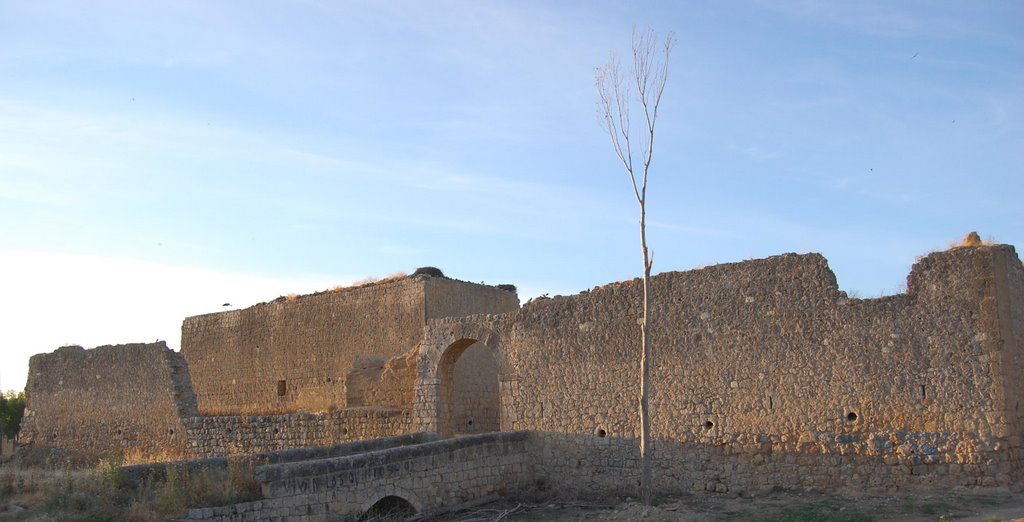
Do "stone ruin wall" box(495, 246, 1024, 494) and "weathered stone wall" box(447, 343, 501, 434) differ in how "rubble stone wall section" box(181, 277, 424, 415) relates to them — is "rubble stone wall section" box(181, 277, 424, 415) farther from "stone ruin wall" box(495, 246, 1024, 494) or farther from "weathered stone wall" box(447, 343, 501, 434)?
"stone ruin wall" box(495, 246, 1024, 494)

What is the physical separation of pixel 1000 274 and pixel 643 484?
5.02 metres

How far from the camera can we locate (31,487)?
478 inches

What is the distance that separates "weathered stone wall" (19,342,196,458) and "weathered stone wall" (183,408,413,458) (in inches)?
28.5

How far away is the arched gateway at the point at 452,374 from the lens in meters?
14.9

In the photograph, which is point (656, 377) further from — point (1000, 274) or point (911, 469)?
point (1000, 274)

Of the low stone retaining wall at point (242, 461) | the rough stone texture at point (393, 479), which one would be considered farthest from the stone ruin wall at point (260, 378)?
the rough stone texture at point (393, 479)

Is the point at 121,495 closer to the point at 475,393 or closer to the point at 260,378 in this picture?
the point at 475,393

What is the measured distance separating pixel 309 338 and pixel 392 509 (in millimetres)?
9349

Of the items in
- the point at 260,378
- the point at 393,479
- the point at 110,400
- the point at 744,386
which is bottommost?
the point at 393,479

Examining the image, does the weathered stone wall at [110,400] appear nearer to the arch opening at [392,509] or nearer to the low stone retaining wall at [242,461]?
the low stone retaining wall at [242,461]

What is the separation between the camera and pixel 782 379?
38.5 ft

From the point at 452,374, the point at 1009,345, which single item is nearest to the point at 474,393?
the point at 452,374

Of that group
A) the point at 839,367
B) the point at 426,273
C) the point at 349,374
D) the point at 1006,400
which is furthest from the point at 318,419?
the point at 1006,400

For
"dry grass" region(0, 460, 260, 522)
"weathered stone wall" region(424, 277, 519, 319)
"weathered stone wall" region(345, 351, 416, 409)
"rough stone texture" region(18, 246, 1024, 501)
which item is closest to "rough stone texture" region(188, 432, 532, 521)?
"rough stone texture" region(18, 246, 1024, 501)
